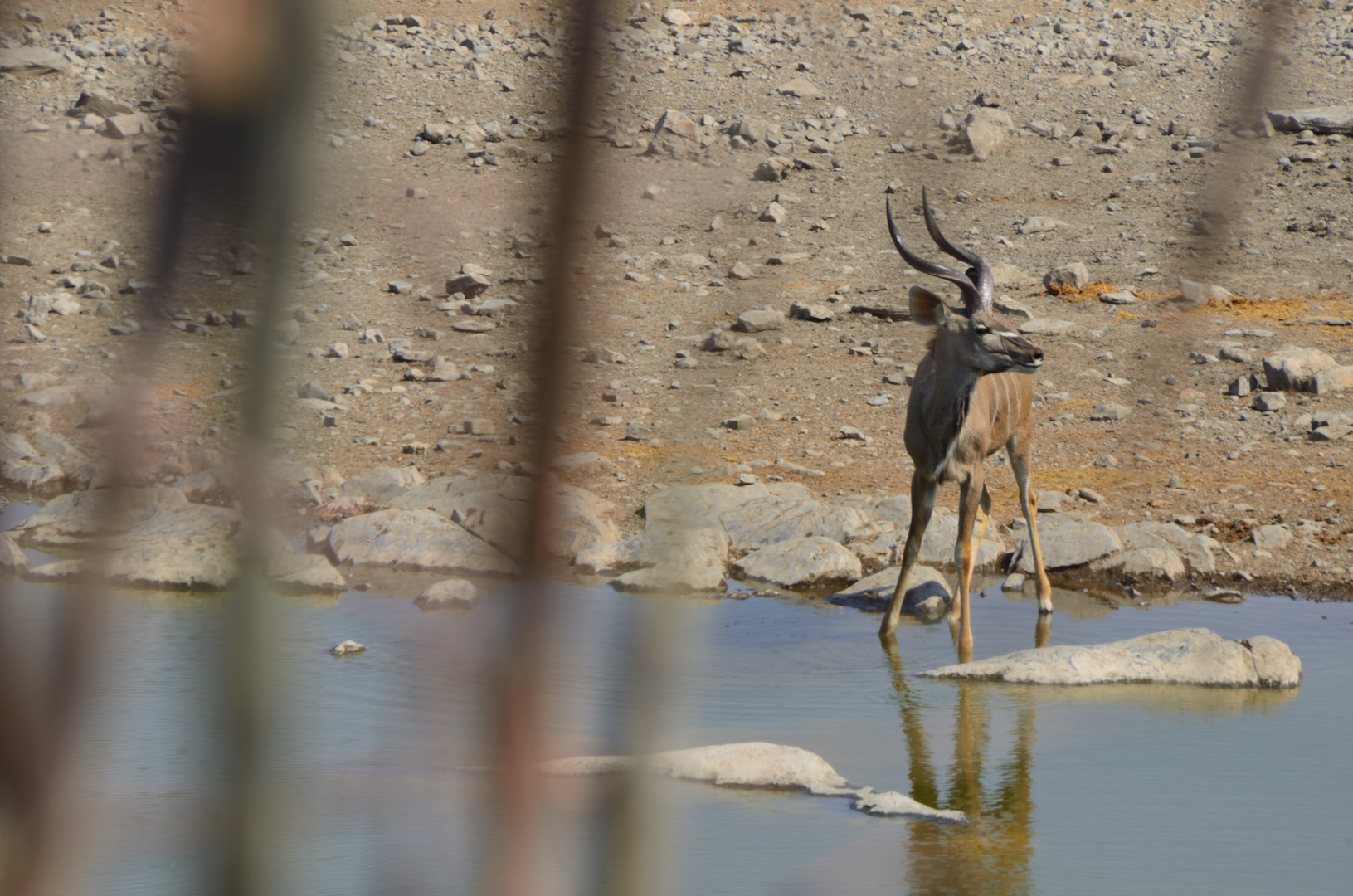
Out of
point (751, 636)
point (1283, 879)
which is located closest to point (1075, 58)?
point (751, 636)

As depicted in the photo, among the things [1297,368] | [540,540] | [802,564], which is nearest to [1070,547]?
[802,564]

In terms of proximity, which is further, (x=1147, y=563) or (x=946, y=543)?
(x=946, y=543)

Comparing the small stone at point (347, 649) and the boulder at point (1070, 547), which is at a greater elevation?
the boulder at point (1070, 547)

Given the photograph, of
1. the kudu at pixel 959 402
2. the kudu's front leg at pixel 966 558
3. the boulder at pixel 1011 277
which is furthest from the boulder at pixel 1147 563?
the boulder at pixel 1011 277

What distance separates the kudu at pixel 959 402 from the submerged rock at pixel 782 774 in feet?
7.91

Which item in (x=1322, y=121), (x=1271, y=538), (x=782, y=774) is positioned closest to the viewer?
(x=782, y=774)

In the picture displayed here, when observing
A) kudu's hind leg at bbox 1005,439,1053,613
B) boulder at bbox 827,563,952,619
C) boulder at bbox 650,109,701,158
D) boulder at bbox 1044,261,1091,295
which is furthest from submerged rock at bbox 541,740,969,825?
boulder at bbox 1044,261,1091,295

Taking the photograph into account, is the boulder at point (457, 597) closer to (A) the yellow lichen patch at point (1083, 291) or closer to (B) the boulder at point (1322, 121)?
(A) the yellow lichen patch at point (1083, 291)

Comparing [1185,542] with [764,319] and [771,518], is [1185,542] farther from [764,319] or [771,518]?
[764,319]

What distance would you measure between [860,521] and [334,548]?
10.1 feet

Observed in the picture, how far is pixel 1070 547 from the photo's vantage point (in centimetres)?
909

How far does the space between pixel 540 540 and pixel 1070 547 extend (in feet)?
28.0

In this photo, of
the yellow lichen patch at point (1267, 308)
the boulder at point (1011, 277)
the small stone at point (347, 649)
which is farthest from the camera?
the boulder at point (1011, 277)

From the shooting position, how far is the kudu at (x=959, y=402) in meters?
7.95
